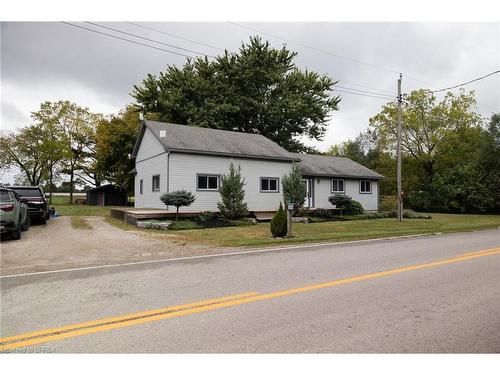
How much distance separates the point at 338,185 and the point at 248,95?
17.3 m

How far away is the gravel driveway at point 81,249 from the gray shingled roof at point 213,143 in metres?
7.78

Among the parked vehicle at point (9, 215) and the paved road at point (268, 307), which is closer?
the paved road at point (268, 307)

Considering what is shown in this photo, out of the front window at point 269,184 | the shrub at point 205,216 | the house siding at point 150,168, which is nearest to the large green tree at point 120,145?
the house siding at point 150,168

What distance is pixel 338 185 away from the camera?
1067 inches

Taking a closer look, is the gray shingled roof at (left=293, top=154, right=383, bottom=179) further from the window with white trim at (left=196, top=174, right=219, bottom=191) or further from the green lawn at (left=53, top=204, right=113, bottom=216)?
the green lawn at (left=53, top=204, right=113, bottom=216)

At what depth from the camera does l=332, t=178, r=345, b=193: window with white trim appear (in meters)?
26.8

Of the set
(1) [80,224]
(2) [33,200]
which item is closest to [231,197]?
(1) [80,224]

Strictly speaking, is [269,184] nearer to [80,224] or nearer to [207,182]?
[207,182]

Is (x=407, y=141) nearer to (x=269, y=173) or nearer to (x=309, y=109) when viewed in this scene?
(x=309, y=109)

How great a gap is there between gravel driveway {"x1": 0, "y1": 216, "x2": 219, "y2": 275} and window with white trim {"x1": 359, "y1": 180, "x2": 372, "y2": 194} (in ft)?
61.9

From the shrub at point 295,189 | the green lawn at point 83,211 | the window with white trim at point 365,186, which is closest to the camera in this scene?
the shrub at point 295,189

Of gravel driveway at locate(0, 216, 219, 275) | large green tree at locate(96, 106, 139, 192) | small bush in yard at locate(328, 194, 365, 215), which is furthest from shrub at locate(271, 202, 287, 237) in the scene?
large green tree at locate(96, 106, 139, 192)

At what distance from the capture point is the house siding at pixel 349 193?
25922 mm

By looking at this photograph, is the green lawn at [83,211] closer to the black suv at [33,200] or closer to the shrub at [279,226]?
the black suv at [33,200]
